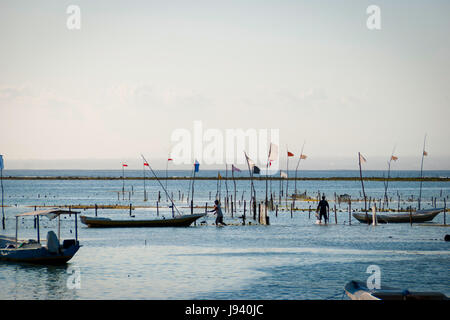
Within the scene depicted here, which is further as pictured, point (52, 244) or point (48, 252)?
point (48, 252)

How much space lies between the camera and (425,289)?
20547 mm

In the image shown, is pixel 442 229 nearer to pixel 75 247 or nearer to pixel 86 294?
pixel 75 247

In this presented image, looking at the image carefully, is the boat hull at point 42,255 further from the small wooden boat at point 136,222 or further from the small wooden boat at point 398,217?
the small wooden boat at point 398,217

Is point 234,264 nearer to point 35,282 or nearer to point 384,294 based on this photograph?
point 35,282

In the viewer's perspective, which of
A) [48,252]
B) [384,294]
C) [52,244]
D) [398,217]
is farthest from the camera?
[398,217]

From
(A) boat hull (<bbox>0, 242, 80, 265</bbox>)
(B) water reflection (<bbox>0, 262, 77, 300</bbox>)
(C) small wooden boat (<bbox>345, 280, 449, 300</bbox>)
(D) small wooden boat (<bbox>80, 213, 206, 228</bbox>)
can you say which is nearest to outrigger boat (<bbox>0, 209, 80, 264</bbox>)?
(A) boat hull (<bbox>0, 242, 80, 265</bbox>)

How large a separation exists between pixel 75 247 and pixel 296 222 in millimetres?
26421

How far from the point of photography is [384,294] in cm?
1533

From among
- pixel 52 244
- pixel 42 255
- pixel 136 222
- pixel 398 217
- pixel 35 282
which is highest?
pixel 52 244

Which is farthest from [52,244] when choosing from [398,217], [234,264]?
[398,217]

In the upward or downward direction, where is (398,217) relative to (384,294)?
downward

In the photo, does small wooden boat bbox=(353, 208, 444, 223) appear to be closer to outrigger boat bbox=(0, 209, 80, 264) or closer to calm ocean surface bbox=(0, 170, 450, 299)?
calm ocean surface bbox=(0, 170, 450, 299)

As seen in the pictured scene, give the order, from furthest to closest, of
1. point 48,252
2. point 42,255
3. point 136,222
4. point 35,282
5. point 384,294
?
point 136,222 → point 42,255 → point 48,252 → point 35,282 → point 384,294
